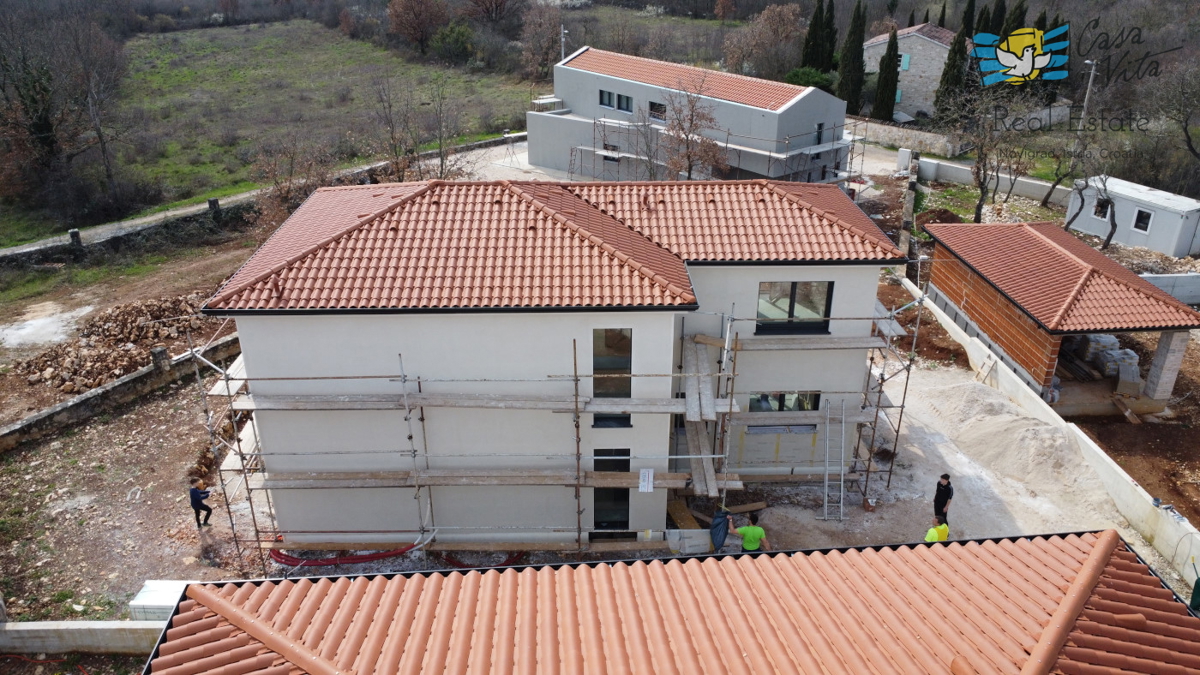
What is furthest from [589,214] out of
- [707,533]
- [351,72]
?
[351,72]

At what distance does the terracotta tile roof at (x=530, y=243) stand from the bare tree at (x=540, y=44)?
159 feet

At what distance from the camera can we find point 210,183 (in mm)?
42250

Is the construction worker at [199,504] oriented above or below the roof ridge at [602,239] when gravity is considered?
below

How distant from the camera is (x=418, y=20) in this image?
234 ft

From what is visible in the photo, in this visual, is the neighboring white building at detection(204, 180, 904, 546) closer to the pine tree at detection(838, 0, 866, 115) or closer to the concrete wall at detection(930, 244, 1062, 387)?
the concrete wall at detection(930, 244, 1062, 387)

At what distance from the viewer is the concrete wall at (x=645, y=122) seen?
125ft

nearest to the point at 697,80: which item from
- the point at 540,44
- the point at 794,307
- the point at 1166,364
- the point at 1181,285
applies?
the point at 1181,285

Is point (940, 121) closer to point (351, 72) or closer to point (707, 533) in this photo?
point (707, 533)

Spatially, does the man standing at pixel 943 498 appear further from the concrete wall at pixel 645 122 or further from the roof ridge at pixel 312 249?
the concrete wall at pixel 645 122

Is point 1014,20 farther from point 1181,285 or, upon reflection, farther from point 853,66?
point 1181,285

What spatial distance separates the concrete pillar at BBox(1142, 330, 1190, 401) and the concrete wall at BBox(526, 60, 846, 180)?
18.9 m

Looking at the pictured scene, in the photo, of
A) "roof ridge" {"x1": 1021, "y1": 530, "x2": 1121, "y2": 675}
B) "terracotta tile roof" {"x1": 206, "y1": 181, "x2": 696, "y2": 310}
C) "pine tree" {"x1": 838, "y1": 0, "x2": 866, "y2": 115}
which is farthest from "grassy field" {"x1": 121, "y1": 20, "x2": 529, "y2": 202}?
"roof ridge" {"x1": 1021, "y1": 530, "x2": 1121, "y2": 675}

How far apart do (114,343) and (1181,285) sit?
3892cm

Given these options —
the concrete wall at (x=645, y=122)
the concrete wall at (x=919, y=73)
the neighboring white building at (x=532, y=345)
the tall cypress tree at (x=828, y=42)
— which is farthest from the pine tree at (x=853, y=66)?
the neighboring white building at (x=532, y=345)
